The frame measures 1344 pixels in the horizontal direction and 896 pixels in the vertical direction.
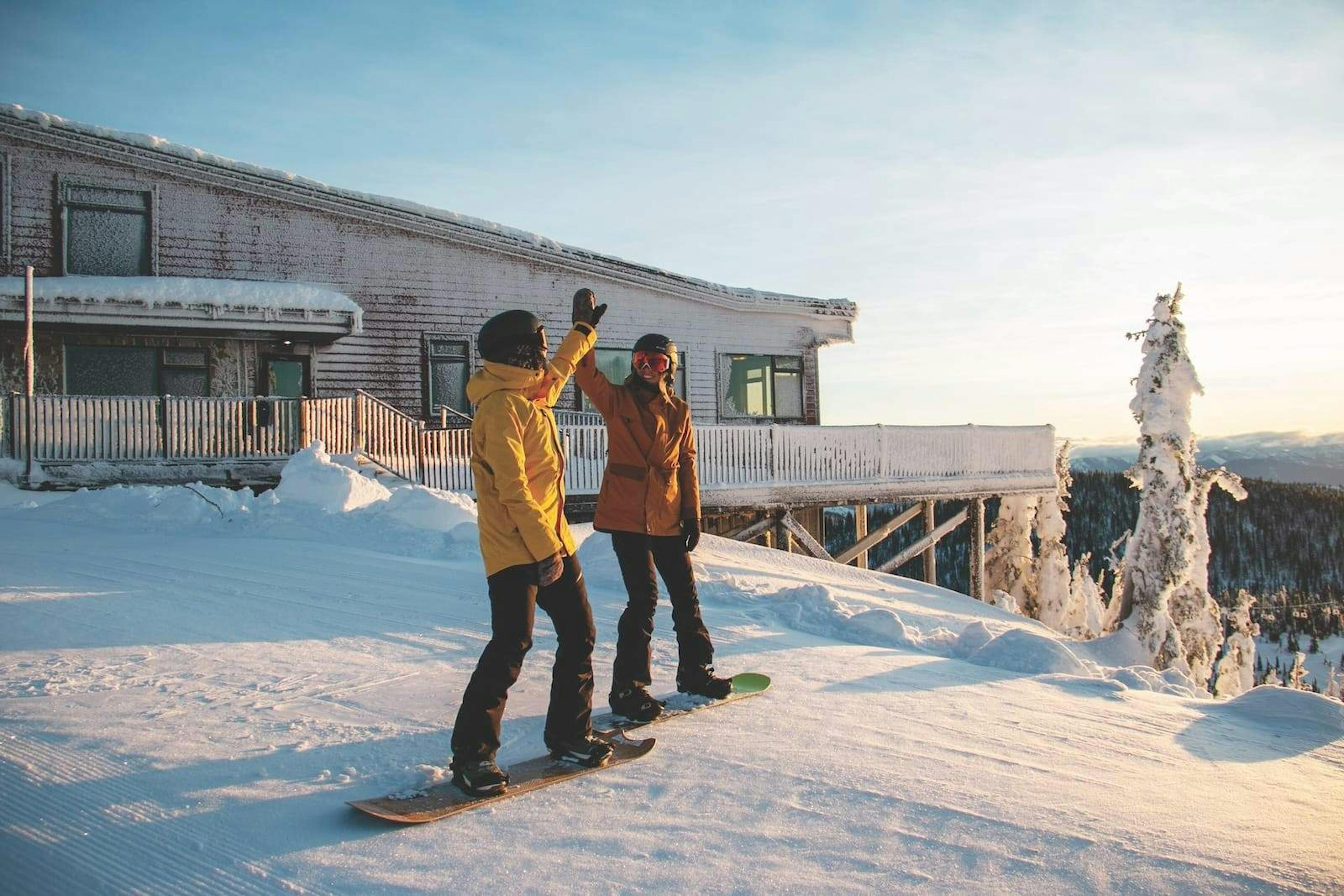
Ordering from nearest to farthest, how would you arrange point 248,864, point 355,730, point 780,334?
point 248,864 → point 355,730 → point 780,334

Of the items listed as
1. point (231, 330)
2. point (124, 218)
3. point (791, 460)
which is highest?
point (124, 218)

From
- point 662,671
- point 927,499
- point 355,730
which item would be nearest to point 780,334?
point 927,499

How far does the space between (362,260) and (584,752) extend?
54.8ft

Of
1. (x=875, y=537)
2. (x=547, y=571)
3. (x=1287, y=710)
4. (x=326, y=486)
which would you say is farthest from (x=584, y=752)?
(x=875, y=537)

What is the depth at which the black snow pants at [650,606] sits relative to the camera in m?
4.89

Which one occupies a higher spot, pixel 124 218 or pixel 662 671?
pixel 124 218

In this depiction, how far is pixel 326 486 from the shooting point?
11891mm

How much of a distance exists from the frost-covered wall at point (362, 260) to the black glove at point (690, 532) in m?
14.4

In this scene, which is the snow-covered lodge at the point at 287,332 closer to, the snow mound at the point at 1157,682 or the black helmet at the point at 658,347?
the snow mound at the point at 1157,682

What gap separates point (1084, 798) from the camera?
12.9ft

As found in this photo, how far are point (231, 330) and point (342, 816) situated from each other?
15.5 meters

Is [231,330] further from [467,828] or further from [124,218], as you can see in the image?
[467,828]

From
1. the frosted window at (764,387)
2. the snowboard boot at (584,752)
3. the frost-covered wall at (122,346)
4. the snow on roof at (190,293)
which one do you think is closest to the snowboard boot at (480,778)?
the snowboard boot at (584,752)

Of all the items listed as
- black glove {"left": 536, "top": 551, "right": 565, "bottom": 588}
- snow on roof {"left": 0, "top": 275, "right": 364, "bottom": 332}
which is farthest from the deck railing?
black glove {"left": 536, "top": 551, "right": 565, "bottom": 588}
